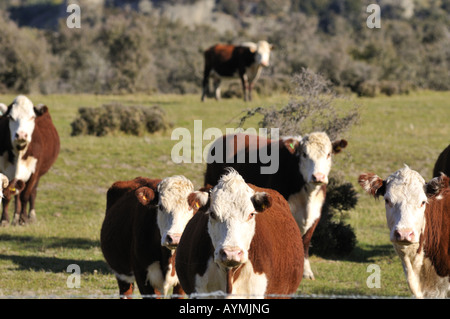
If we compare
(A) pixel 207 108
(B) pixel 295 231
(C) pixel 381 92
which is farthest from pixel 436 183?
(C) pixel 381 92

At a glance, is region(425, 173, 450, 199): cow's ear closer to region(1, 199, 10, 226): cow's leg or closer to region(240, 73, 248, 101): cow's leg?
region(1, 199, 10, 226): cow's leg

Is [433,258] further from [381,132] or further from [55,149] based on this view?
[381,132]

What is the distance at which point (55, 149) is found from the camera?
54.6ft

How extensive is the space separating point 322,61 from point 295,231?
122 feet

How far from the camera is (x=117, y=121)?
2373cm

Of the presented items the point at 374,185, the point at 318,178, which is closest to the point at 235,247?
the point at 374,185

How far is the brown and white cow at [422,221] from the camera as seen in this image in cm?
728

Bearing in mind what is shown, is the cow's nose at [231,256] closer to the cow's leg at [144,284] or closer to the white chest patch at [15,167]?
the cow's leg at [144,284]

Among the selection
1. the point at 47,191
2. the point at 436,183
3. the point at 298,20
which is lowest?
the point at 47,191

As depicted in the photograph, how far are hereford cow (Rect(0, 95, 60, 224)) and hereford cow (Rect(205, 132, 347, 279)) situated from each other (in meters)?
4.16

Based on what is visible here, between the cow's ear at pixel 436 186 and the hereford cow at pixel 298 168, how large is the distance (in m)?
3.66
